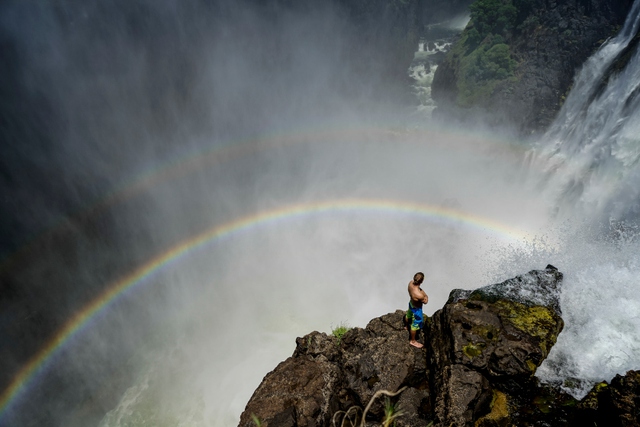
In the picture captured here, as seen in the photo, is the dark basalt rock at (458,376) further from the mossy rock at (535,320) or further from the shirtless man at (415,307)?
the shirtless man at (415,307)

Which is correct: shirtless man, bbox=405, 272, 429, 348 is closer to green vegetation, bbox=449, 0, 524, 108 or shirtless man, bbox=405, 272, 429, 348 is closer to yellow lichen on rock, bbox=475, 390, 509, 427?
yellow lichen on rock, bbox=475, 390, 509, 427

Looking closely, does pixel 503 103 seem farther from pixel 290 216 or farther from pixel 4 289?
pixel 4 289

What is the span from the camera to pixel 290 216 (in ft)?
130

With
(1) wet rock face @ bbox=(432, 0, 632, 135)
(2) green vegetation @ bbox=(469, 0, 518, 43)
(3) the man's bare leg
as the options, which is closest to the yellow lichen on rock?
(3) the man's bare leg

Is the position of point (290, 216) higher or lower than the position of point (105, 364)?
higher

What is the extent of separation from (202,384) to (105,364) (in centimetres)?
879

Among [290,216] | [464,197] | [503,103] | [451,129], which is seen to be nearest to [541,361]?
[464,197]

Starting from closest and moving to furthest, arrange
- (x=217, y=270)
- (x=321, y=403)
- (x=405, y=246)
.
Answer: (x=321, y=403)
(x=405, y=246)
(x=217, y=270)

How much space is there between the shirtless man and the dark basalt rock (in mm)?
300

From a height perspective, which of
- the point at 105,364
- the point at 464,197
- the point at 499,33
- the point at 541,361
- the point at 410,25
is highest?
the point at 410,25

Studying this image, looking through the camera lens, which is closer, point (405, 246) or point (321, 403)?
point (321, 403)

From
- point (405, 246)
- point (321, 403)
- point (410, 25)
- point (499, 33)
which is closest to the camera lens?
point (321, 403)

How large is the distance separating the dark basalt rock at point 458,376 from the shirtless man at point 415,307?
0.98 ft

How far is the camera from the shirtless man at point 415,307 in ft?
23.9
